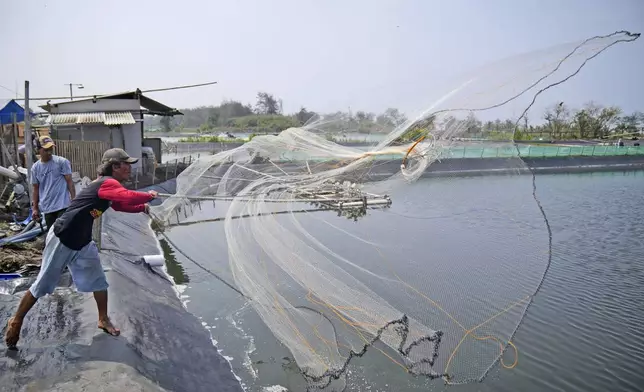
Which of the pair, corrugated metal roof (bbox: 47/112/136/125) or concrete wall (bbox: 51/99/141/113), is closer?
corrugated metal roof (bbox: 47/112/136/125)

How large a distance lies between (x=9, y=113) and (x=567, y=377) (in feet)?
38.2

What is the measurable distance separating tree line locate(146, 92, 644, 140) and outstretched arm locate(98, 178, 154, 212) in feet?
9.13

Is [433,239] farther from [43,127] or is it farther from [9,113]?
[43,127]

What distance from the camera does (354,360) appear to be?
14.5 ft

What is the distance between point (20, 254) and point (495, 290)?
5.19 meters

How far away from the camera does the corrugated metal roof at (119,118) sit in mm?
12188

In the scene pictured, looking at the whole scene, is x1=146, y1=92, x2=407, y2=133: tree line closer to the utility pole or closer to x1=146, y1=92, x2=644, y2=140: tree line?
x1=146, y1=92, x2=644, y2=140: tree line

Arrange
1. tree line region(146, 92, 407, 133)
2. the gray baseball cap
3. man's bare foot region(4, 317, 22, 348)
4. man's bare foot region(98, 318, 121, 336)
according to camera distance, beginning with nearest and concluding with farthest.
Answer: man's bare foot region(4, 317, 22, 348) < the gray baseball cap < man's bare foot region(98, 318, 121, 336) < tree line region(146, 92, 407, 133)


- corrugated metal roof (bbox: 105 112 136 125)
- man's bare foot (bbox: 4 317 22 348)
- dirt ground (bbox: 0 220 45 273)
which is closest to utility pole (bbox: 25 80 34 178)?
dirt ground (bbox: 0 220 45 273)

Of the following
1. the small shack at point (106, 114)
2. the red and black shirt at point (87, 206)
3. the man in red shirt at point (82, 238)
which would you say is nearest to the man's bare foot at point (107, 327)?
the man in red shirt at point (82, 238)

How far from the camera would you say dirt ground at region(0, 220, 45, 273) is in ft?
15.1

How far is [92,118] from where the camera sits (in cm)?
1228

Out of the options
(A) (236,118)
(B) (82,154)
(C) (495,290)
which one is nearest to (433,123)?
(C) (495,290)

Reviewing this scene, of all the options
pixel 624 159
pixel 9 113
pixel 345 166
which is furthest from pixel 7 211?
pixel 624 159
